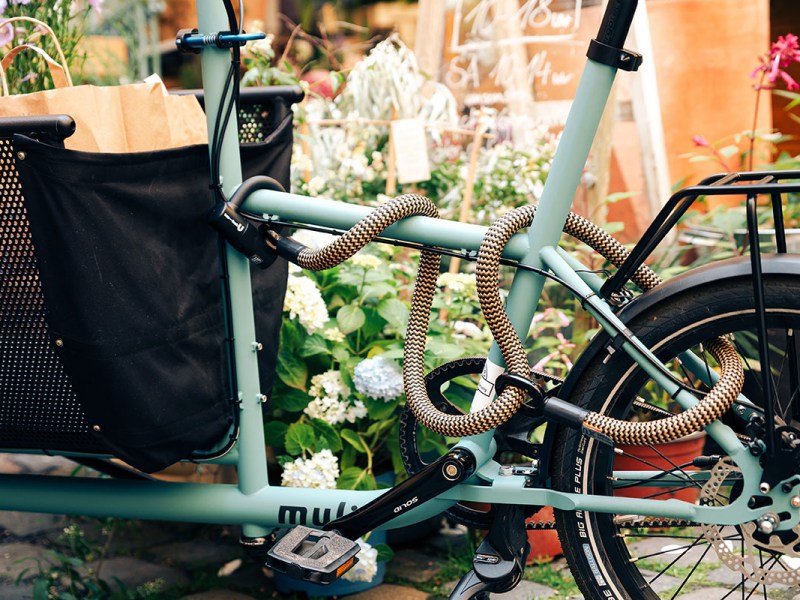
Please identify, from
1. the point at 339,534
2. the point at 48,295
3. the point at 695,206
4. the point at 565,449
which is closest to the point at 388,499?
the point at 339,534

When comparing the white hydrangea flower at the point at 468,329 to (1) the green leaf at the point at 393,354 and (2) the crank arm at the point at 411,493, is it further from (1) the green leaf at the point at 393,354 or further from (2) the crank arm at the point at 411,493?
(2) the crank arm at the point at 411,493

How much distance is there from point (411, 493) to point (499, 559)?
0.20 meters

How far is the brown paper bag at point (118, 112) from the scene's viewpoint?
151 centimetres

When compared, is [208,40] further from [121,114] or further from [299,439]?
→ [299,439]

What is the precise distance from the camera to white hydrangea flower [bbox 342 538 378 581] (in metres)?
1.99

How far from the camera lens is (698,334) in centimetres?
147

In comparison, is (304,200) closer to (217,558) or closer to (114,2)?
(217,558)

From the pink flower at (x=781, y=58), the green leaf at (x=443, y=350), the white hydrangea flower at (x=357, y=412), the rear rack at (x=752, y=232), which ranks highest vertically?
the pink flower at (x=781, y=58)

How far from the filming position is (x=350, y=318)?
86.3 inches

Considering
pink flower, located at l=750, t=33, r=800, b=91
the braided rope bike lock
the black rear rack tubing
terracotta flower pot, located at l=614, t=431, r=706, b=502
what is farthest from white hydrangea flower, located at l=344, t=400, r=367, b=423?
pink flower, located at l=750, t=33, r=800, b=91

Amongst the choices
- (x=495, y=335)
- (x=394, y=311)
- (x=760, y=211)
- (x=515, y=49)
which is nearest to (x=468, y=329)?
(x=394, y=311)

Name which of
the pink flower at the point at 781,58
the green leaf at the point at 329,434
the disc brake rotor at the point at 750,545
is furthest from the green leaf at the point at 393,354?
the pink flower at the point at 781,58

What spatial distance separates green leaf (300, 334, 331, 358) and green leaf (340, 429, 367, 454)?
197 millimetres

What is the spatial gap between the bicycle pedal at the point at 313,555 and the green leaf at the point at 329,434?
1.27 feet
